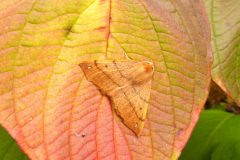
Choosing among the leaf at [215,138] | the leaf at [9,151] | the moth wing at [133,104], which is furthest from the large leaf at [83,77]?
the leaf at [215,138]

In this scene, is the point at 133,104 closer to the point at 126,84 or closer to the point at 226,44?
the point at 126,84

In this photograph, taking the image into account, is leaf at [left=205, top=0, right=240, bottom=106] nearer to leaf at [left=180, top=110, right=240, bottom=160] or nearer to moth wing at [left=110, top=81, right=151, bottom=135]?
moth wing at [left=110, top=81, right=151, bottom=135]

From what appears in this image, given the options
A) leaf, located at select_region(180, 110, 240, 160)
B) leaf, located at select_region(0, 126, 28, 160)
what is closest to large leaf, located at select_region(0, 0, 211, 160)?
leaf, located at select_region(0, 126, 28, 160)

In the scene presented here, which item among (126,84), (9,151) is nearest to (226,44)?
(126,84)

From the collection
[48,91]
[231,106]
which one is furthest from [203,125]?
[48,91]

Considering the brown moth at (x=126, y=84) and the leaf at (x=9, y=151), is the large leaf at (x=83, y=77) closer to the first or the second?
the brown moth at (x=126, y=84)
